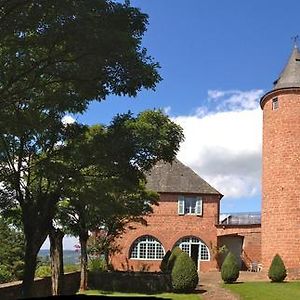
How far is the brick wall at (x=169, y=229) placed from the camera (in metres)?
43.9

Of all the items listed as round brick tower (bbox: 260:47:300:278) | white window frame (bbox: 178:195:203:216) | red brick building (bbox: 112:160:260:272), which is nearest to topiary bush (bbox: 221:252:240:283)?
round brick tower (bbox: 260:47:300:278)

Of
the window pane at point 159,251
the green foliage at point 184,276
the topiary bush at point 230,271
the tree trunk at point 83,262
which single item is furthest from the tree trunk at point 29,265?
the window pane at point 159,251

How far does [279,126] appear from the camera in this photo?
35250 mm

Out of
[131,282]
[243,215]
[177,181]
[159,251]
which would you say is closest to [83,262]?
[131,282]

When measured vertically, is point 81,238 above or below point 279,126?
below

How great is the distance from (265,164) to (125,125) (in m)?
24.0

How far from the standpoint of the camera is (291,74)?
1436 inches

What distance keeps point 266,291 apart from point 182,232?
19885 millimetres

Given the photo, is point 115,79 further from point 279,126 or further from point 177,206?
point 177,206

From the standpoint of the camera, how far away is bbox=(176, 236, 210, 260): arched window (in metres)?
43.8

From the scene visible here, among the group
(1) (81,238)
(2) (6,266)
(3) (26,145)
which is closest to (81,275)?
(1) (81,238)

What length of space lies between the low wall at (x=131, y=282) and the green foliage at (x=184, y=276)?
1.44 m

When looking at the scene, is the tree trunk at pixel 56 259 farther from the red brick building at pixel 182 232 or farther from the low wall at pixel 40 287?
the red brick building at pixel 182 232

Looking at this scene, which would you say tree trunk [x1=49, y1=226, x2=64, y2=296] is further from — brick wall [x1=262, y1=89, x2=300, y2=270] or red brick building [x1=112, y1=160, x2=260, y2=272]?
red brick building [x1=112, y1=160, x2=260, y2=272]
